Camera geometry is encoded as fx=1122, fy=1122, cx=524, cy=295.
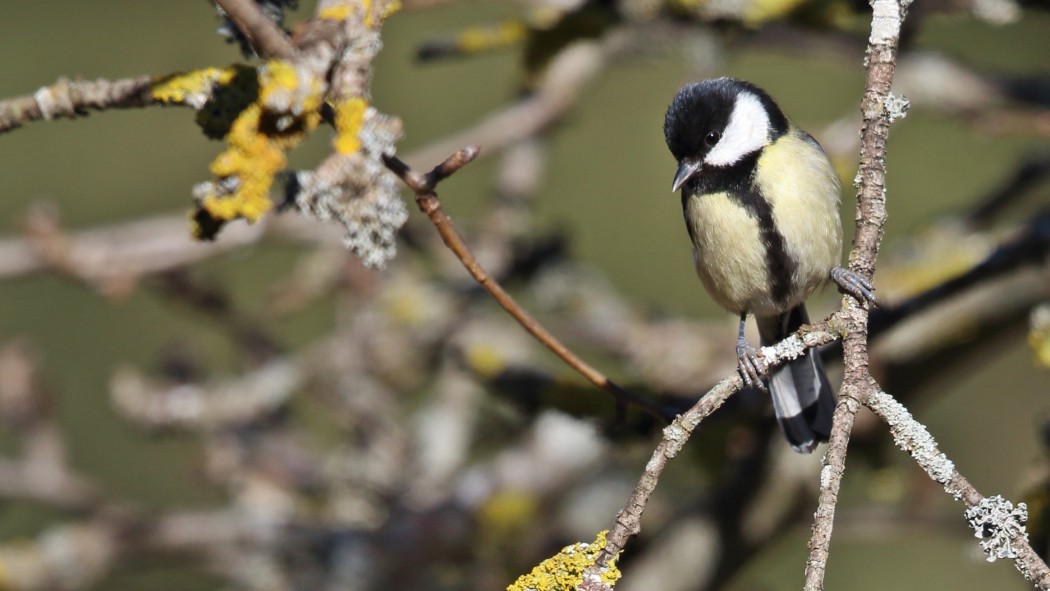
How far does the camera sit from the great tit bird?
6.19 feet

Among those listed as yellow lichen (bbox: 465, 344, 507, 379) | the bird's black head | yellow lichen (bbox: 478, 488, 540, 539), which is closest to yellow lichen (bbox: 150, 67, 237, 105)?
yellow lichen (bbox: 465, 344, 507, 379)

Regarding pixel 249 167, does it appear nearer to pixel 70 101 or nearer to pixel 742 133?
pixel 70 101

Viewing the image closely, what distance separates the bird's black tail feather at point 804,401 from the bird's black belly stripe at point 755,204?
0.49ft

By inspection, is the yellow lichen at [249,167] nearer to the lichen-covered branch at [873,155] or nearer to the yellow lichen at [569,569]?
the yellow lichen at [569,569]

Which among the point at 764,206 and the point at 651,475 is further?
the point at 764,206

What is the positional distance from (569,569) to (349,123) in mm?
468

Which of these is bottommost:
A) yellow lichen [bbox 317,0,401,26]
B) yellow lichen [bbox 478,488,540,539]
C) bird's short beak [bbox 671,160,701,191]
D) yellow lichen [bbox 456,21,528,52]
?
yellow lichen [bbox 317,0,401,26]

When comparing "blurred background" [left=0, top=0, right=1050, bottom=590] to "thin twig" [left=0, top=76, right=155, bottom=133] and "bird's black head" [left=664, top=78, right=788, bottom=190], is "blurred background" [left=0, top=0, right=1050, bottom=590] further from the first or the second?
"thin twig" [left=0, top=76, right=155, bottom=133]

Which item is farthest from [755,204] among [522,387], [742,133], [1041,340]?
[1041,340]

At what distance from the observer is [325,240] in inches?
109

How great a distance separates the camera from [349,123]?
3.44 feet

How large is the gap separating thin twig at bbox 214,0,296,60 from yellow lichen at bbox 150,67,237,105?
0.34 ft

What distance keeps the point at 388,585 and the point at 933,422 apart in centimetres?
259

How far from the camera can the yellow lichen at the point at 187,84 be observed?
3.82ft
